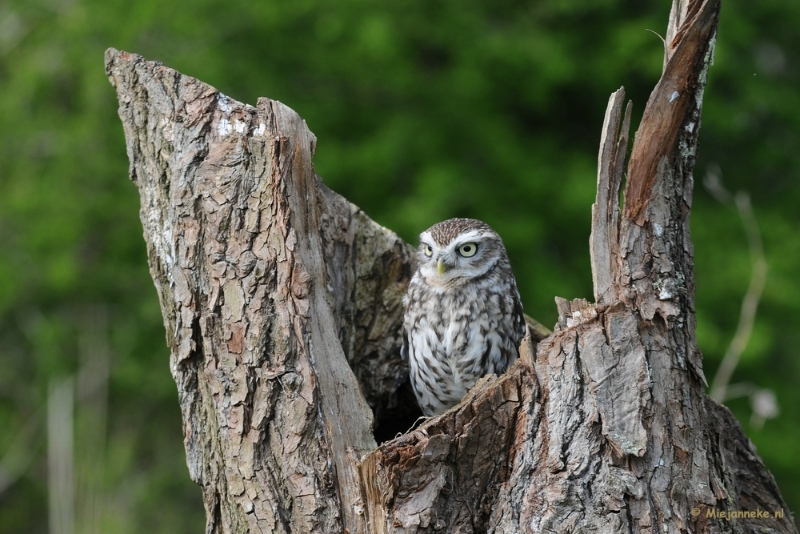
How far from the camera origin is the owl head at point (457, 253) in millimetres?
3678

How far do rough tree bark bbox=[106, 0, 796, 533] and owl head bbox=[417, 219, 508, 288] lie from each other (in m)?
0.69

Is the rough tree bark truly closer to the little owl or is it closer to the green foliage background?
the little owl

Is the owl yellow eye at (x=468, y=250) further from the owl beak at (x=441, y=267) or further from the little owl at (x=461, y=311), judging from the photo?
the owl beak at (x=441, y=267)

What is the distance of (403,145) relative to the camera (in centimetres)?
670

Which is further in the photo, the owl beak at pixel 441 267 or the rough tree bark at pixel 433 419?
the owl beak at pixel 441 267

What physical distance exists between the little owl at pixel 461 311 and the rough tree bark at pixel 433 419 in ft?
2.41

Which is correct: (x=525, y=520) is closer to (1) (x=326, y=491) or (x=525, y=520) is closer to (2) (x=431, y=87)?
(1) (x=326, y=491)

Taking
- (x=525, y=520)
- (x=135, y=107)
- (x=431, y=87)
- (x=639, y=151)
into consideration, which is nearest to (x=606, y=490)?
(x=525, y=520)

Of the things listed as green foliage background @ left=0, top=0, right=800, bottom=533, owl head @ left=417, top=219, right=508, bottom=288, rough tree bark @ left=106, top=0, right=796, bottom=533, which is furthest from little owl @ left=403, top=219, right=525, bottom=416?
green foliage background @ left=0, top=0, right=800, bottom=533

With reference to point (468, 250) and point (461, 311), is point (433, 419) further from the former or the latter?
point (468, 250)

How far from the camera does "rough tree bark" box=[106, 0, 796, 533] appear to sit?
2.60 meters

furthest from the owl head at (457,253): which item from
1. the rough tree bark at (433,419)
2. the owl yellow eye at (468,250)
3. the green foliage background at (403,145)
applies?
the green foliage background at (403,145)

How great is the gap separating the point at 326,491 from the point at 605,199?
4.71 feet

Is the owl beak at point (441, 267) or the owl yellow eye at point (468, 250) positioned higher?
the owl yellow eye at point (468, 250)
